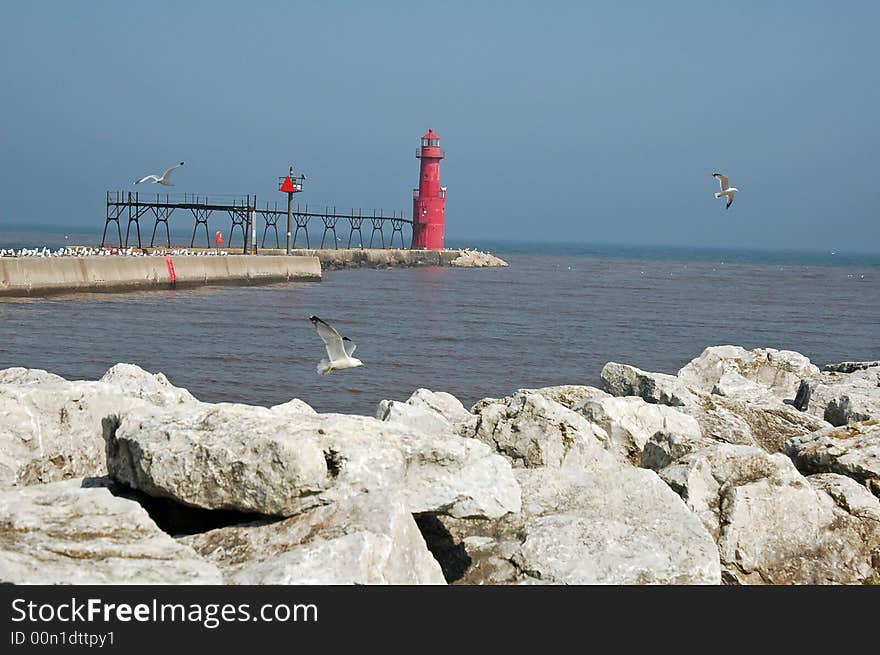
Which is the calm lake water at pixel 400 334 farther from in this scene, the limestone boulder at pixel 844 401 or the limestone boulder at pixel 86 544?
the limestone boulder at pixel 86 544

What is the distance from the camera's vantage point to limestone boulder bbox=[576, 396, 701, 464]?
8.43 metres

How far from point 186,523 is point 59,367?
13.8 meters

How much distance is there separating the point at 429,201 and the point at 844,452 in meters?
64.2

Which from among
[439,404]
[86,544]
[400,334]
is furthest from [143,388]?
[400,334]

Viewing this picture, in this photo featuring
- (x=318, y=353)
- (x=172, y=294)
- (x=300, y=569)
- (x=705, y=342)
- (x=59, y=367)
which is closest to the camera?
(x=300, y=569)

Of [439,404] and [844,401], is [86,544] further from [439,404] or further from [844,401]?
[844,401]

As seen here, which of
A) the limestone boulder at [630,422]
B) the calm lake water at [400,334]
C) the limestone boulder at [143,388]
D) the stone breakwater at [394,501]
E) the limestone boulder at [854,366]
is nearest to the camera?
the stone breakwater at [394,501]

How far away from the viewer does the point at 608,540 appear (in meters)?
5.53

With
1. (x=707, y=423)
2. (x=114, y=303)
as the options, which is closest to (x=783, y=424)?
(x=707, y=423)

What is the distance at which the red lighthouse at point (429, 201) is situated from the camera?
69.4m

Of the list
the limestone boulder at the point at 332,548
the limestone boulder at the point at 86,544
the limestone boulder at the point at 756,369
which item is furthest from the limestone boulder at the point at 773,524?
the limestone boulder at the point at 756,369

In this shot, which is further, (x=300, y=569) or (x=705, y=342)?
(x=705, y=342)
